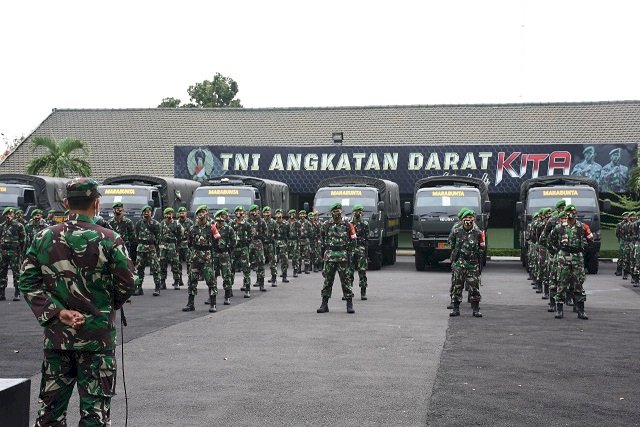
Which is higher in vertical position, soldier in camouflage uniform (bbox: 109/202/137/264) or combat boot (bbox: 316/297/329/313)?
soldier in camouflage uniform (bbox: 109/202/137/264)

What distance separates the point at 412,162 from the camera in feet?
131

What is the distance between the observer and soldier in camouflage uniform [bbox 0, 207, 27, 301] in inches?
738

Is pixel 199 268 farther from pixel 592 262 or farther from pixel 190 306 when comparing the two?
pixel 592 262

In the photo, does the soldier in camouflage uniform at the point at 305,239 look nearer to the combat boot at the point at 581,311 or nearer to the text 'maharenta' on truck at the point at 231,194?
the text 'maharenta' on truck at the point at 231,194

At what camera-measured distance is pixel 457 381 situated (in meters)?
9.56

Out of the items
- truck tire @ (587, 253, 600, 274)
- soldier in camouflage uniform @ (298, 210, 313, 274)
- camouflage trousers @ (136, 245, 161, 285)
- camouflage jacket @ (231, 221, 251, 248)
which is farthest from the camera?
truck tire @ (587, 253, 600, 274)

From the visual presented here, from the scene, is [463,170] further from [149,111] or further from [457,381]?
[457,381]

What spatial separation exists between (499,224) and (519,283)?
1735 centimetres

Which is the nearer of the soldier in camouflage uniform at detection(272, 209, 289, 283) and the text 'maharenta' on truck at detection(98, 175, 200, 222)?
the soldier in camouflage uniform at detection(272, 209, 289, 283)

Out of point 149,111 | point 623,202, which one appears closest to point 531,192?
point 623,202

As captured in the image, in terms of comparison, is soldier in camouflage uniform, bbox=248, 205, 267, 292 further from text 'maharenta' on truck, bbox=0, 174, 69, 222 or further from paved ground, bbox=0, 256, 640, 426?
text 'maharenta' on truck, bbox=0, 174, 69, 222

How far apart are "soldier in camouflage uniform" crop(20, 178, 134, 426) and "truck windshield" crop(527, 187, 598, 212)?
2371cm

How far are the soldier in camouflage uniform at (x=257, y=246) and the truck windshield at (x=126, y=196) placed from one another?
8517 millimetres

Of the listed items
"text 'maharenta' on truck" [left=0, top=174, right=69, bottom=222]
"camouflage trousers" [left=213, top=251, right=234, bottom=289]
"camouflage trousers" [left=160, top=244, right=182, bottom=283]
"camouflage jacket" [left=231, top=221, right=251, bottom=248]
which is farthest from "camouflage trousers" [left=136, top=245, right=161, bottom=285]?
"text 'maharenta' on truck" [left=0, top=174, right=69, bottom=222]
